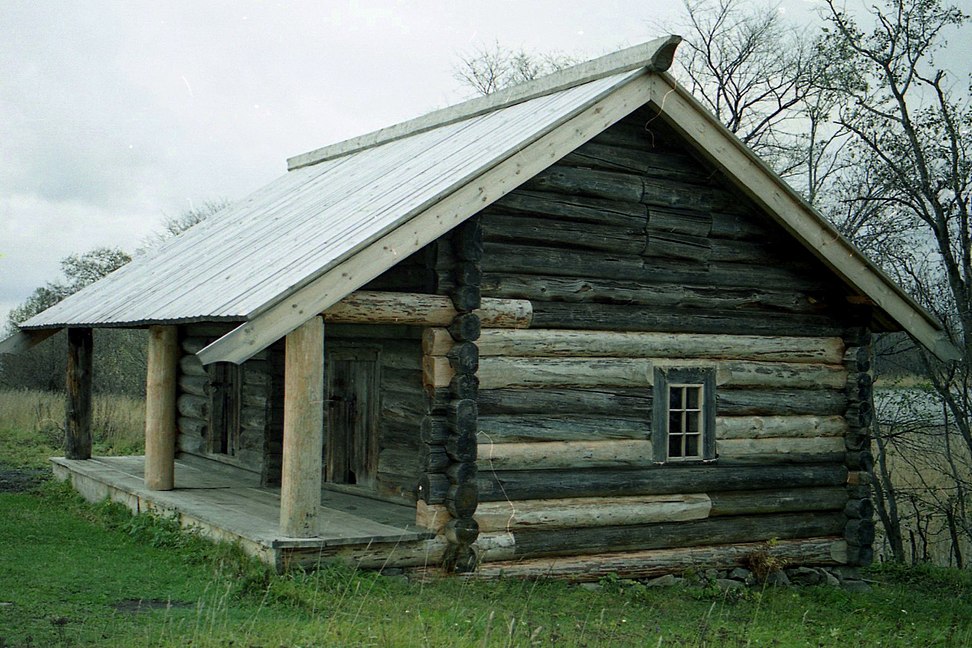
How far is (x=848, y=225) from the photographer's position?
21.5 m

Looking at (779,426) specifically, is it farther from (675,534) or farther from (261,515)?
(261,515)

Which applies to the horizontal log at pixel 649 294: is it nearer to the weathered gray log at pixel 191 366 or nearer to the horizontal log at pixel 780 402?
the horizontal log at pixel 780 402

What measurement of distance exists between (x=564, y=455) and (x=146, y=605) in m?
4.57

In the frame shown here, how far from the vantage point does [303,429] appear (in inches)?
388

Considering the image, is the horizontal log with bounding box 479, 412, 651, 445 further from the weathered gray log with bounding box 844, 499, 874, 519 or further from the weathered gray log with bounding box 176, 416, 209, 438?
the weathered gray log with bounding box 176, 416, 209, 438

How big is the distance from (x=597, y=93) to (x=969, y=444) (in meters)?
10.2

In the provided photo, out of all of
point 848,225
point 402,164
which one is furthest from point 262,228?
point 848,225

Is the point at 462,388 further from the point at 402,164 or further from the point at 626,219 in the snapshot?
the point at 402,164

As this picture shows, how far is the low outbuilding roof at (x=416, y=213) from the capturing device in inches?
384

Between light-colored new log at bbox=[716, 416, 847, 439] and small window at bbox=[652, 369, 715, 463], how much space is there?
0.62ft

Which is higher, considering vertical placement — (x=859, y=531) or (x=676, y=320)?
(x=676, y=320)

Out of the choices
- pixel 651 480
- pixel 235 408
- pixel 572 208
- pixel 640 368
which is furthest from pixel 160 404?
pixel 651 480

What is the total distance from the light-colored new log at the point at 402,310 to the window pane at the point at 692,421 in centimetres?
293

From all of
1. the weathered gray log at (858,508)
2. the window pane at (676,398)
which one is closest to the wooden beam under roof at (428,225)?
the window pane at (676,398)
